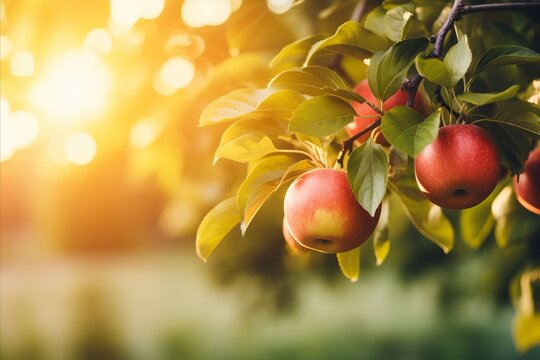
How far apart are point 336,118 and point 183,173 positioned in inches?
46.9

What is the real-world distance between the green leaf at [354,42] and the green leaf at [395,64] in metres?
0.08

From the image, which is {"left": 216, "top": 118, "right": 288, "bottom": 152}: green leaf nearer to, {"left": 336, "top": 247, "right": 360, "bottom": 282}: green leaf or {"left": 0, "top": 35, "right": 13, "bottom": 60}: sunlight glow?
{"left": 336, "top": 247, "right": 360, "bottom": 282}: green leaf

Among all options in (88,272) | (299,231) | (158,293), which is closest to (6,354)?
(158,293)

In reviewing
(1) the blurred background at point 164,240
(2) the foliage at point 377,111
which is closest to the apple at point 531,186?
(2) the foliage at point 377,111

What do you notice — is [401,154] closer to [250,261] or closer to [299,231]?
[299,231]

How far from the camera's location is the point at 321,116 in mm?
704

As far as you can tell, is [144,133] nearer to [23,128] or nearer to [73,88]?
[73,88]

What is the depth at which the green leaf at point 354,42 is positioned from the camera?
77 centimetres

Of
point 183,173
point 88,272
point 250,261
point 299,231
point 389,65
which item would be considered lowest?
point 88,272

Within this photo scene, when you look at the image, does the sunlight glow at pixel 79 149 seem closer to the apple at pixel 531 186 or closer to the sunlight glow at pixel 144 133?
the sunlight glow at pixel 144 133

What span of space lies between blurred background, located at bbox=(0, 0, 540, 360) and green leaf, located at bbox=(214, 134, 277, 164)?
52 cm

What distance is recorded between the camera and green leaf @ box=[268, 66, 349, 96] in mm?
743

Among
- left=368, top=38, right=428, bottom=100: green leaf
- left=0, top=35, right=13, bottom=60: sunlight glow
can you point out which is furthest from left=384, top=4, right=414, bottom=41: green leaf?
left=0, top=35, right=13, bottom=60: sunlight glow

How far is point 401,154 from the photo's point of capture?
2.48ft
